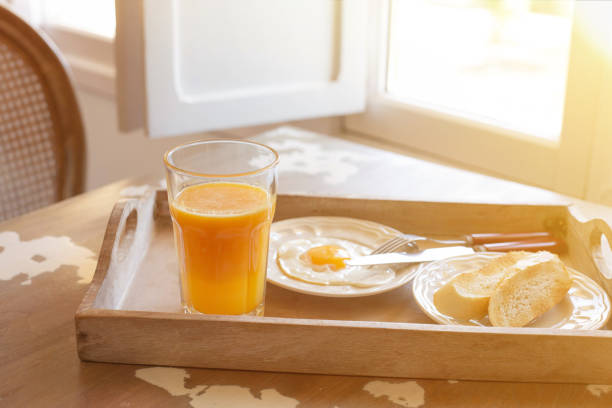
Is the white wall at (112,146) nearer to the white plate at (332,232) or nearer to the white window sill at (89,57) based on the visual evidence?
the white window sill at (89,57)

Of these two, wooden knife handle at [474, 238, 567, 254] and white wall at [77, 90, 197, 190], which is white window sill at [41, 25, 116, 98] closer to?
white wall at [77, 90, 197, 190]

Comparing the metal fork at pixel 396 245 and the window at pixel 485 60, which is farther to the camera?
the window at pixel 485 60

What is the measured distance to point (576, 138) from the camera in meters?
1.57

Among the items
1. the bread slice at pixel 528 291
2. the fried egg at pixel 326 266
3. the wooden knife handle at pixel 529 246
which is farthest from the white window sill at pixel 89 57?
the bread slice at pixel 528 291

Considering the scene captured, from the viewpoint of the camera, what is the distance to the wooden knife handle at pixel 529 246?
99 cm

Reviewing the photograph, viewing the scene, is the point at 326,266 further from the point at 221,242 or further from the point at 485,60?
the point at 485,60

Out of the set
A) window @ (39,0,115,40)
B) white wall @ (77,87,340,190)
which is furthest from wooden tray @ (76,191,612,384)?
window @ (39,0,115,40)

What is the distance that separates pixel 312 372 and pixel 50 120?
1177 millimetres

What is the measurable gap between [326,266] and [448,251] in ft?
0.56

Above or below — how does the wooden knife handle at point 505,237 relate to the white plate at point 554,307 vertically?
above

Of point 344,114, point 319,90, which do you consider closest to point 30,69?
point 319,90

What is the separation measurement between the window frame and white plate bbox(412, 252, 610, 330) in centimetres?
73

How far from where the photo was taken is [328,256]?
953mm

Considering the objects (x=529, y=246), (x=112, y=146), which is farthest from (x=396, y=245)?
(x=112, y=146)
